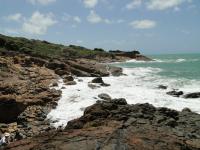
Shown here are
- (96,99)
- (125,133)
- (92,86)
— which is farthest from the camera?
(92,86)

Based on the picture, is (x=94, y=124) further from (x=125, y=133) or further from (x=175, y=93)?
(x=175, y=93)

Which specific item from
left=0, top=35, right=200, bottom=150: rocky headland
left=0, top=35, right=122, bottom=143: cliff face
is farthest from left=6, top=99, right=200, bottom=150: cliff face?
left=0, top=35, right=122, bottom=143: cliff face

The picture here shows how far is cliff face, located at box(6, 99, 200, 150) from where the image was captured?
34.5 ft

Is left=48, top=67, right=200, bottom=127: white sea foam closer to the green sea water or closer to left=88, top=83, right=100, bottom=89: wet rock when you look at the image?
left=88, top=83, right=100, bottom=89: wet rock

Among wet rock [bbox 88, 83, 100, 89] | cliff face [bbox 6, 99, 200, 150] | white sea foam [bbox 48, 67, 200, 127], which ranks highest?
cliff face [bbox 6, 99, 200, 150]

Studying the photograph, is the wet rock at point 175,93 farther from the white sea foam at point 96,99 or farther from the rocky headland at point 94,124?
the rocky headland at point 94,124

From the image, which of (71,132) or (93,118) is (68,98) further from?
(71,132)

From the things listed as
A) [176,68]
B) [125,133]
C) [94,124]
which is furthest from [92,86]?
[176,68]

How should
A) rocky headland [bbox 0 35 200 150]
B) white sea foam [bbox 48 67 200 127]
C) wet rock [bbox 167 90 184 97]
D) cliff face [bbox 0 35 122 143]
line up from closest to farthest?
rocky headland [bbox 0 35 200 150] → cliff face [bbox 0 35 122 143] → white sea foam [bbox 48 67 200 127] → wet rock [bbox 167 90 184 97]

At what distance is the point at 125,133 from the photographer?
446 inches

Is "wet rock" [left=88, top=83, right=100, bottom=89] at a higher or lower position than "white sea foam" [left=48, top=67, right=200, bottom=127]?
higher

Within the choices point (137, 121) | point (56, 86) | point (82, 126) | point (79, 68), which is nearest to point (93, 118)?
point (82, 126)

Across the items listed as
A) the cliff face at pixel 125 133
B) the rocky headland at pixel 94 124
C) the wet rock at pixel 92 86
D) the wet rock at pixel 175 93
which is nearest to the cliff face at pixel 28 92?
the rocky headland at pixel 94 124

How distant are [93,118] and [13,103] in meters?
11.8
